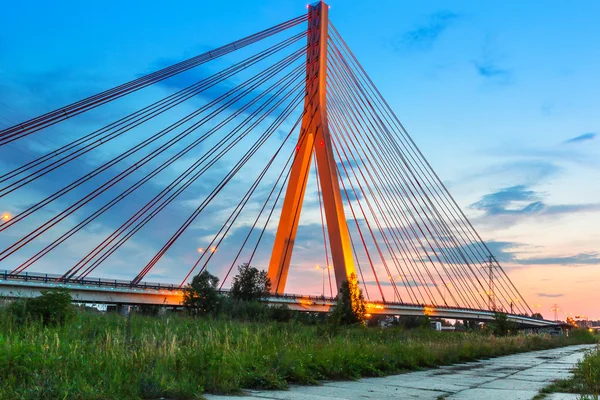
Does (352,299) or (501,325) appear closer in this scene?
(352,299)

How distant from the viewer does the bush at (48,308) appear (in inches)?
484

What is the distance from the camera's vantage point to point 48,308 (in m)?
12.9

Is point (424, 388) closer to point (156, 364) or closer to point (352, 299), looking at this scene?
point (156, 364)

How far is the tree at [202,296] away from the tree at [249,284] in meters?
8.44

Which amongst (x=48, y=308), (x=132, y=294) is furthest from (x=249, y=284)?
(x=48, y=308)

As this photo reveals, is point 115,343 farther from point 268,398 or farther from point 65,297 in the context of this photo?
point 65,297

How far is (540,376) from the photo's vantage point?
498 inches

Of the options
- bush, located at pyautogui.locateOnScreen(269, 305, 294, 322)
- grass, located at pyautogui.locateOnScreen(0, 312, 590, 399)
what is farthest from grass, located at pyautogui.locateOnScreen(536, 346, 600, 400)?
bush, located at pyautogui.locateOnScreen(269, 305, 294, 322)

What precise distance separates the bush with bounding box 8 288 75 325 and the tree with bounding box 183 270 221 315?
25662 millimetres

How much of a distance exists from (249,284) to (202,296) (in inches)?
465

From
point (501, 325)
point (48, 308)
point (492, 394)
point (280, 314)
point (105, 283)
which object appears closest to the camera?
point (492, 394)

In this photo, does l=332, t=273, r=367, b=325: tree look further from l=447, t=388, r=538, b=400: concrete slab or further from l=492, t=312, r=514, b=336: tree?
l=447, t=388, r=538, b=400: concrete slab

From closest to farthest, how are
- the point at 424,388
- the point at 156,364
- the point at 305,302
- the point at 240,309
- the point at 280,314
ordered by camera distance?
the point at 156,364 → the point at 424,388 → the point at 240,309 → the point at 280,314 → the point at 305,302

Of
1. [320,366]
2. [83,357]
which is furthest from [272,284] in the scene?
[83,357]
